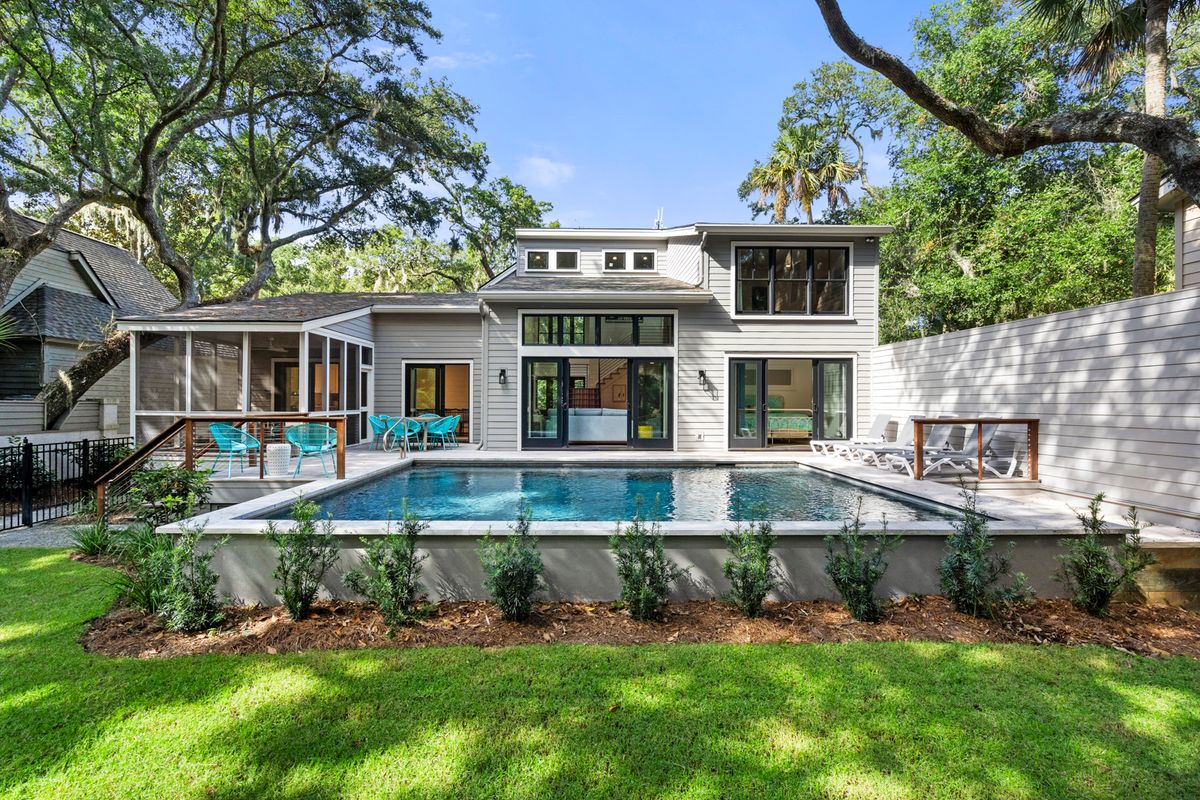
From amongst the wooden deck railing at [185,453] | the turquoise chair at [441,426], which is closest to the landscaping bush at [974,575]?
the wooden deck railing at [185,453]

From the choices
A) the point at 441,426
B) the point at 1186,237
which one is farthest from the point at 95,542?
the point at 1186,237

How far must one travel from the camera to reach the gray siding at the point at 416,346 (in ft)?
45.3

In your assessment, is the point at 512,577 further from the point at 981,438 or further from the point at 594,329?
the point at 594,329

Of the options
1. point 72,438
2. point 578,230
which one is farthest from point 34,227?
point 578,230

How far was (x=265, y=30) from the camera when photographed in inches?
486

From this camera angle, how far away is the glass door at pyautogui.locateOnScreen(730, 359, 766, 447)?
12.0 m

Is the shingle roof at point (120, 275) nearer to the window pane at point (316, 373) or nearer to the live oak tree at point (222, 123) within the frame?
the live oak tree at point (222, 123)

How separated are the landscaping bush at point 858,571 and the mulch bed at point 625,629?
0.35 feet

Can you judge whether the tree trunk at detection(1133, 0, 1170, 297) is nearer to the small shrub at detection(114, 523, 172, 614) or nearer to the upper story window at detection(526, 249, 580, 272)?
the upper story window at detection(526, 249, 580, 272)

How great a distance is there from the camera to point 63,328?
12406mm

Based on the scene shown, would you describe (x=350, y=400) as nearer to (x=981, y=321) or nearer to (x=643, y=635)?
(x=643, y=635)

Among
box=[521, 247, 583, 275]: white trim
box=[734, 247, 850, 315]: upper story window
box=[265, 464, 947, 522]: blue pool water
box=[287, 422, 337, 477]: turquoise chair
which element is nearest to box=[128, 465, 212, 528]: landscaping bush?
box=[265, 464, 947, 522]: blue pool water

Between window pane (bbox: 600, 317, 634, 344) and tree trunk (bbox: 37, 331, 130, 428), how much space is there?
10.9m

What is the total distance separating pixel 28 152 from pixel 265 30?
6678mm
